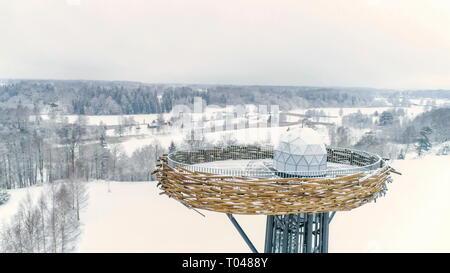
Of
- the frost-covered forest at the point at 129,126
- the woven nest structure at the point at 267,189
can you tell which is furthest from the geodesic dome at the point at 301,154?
the frost-covered forest at the point at 129,126

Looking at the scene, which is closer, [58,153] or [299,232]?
[299,232]

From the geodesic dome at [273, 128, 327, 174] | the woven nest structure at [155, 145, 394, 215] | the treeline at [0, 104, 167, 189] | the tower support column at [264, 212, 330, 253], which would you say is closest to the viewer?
the woven nest structure at [155, 145, 394, 215]

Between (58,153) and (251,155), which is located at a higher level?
(251,155)

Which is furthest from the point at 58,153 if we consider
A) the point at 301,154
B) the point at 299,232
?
the point at 301,154

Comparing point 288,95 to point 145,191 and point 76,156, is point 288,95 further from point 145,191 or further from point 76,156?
point 76,156

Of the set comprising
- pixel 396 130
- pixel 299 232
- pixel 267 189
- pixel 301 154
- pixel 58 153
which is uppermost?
pixel 301 154

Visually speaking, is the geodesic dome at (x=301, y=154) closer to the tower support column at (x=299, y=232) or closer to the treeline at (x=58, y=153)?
the tower support column at (x=299, y=232)

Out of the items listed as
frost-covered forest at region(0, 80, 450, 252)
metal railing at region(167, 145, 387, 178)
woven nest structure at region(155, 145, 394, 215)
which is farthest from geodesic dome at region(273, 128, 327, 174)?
frost-covered forest at region(0, 80, 450, 252)

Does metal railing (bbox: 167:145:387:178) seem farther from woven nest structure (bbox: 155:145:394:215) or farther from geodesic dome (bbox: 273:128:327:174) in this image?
woven nest structure (bbox: 155:145:394:215)

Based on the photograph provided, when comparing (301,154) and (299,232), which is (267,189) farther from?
(299,232)
